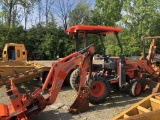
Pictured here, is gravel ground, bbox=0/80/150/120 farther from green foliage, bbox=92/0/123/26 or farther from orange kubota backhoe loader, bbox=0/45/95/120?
green foliage, bbox=92/0/123/26

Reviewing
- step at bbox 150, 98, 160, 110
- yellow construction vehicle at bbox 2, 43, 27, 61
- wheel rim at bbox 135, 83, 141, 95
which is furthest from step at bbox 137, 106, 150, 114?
yellow construction vehicle at bbox 2, 43, 27, 61

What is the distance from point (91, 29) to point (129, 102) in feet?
8.58

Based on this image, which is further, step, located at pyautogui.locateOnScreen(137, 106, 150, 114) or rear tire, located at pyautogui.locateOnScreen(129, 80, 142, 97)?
rear tire, located at pyautogui.locateOnScreen(129, 80, 142, 97)

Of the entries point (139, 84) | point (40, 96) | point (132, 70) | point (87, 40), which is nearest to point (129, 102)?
point (139, 84)

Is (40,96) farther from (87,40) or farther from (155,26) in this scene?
(155,26)

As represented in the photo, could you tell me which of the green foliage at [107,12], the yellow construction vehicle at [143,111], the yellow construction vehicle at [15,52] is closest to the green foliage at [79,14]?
the green foliage at [107,12]

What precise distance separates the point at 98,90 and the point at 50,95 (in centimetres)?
189

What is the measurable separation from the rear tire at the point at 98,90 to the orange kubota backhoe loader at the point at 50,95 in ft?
1.77

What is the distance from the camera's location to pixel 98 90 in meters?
6.65

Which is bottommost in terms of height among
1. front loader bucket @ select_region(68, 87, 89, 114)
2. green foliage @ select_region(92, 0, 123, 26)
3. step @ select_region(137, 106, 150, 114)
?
front loader bucket @ select_region(68, 87, 89, 114)

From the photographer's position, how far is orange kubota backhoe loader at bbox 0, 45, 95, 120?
4590 millimetres

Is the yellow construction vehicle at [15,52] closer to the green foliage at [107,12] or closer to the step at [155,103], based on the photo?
the step at [155,103]

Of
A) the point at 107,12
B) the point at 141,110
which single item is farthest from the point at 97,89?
the point at 107,12

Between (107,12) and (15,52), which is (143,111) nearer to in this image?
(15,52)
